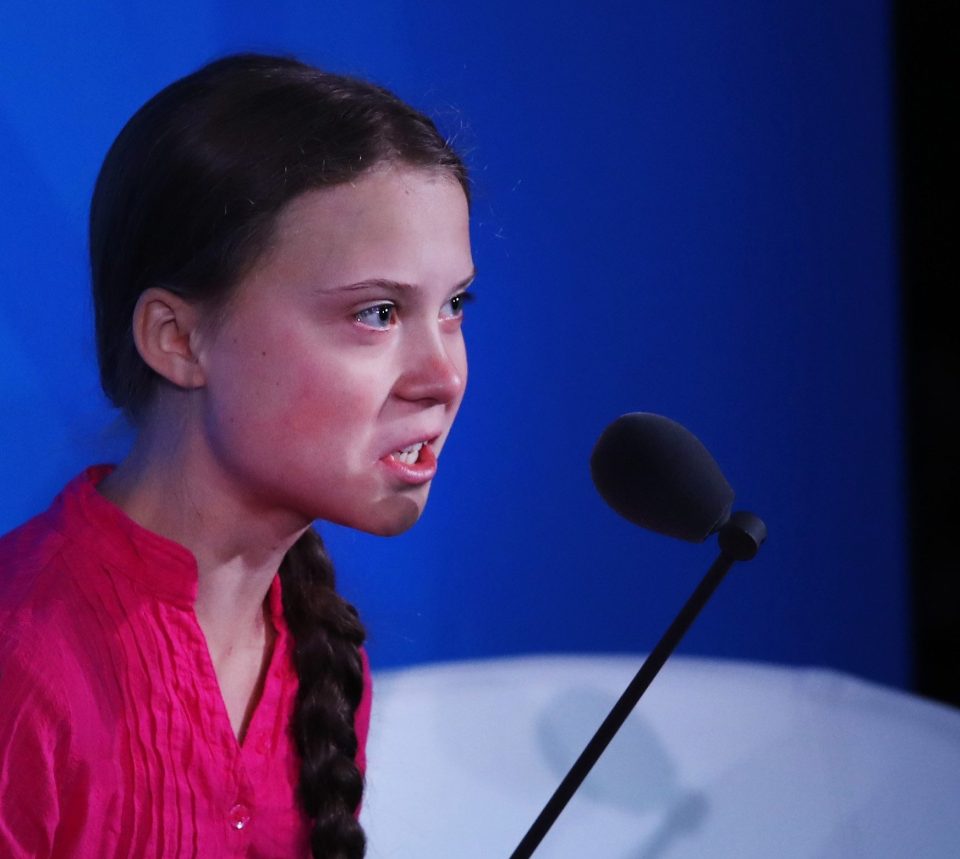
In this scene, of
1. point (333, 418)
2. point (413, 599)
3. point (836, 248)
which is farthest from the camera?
point (836, 248)

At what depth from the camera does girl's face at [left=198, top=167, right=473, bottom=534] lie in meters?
0.68

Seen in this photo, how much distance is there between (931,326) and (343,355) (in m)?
0.88

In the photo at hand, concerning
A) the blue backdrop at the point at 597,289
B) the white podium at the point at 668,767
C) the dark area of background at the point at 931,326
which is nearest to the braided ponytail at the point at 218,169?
the blue backdrop at the point at 597,289

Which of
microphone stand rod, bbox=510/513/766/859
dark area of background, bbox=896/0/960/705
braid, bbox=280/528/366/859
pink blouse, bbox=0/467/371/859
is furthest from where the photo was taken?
dark area of background, bbox=896/0/960/705

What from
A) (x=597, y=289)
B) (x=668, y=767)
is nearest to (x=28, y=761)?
(x=668, y=767)

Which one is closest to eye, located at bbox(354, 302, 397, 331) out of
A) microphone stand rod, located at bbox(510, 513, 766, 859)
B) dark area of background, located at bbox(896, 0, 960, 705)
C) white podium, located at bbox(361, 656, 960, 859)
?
microphone stand rod, located at bbox(510, 513, 766, 859)

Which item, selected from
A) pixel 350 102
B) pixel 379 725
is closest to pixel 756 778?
pixel 379 725

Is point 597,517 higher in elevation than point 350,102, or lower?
lower

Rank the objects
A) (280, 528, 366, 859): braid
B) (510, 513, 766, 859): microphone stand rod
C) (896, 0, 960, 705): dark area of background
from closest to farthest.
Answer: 1. (510, 513, 766, 859): microphone stand rod
2. (280, 528, 366, 859): braid
3. (896, 0, 960, 705): dark area of background

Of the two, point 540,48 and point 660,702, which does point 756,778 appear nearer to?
point 660,702

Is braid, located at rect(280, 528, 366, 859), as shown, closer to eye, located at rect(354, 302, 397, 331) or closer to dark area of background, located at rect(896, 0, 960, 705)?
eye, located at rect(354, 302, 397, 331)

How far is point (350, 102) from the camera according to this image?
0.73m

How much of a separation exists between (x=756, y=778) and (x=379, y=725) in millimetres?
259

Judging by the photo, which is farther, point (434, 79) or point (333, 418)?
point (434, 79)
